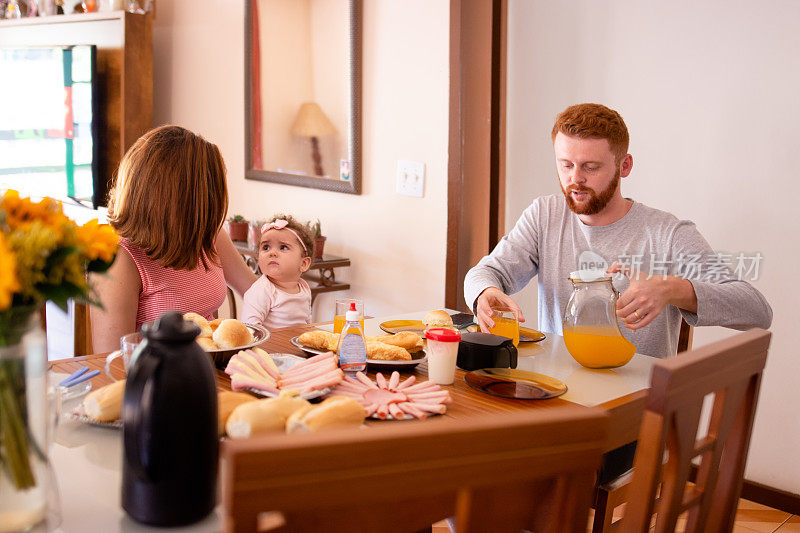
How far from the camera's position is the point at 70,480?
102 centimetres

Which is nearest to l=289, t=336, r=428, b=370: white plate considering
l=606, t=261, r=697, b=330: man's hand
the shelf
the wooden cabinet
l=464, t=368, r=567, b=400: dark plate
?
l=464, t=368, r=567, b=400: dark plate

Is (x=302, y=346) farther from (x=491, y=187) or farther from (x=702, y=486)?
(x=491, y=187)

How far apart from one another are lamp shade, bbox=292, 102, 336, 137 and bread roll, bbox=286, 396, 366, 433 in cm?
237

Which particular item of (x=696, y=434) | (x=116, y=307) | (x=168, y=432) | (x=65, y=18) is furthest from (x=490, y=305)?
(x=65, y=18)

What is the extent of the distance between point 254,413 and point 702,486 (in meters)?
0.61

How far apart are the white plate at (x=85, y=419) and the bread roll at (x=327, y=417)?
28 cm

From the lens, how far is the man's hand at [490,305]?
178 centimetres

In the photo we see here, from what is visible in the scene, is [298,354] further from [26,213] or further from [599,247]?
[599,247]

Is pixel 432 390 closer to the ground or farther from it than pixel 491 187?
closer to the ground

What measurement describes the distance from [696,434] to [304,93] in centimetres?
284

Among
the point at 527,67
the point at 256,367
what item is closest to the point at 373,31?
the point at 527,67

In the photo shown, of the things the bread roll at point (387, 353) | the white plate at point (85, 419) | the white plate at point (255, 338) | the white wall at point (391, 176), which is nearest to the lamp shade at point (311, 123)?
the white wall at point (391, 176)

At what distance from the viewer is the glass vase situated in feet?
2.66

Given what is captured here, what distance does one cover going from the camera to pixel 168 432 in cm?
89
